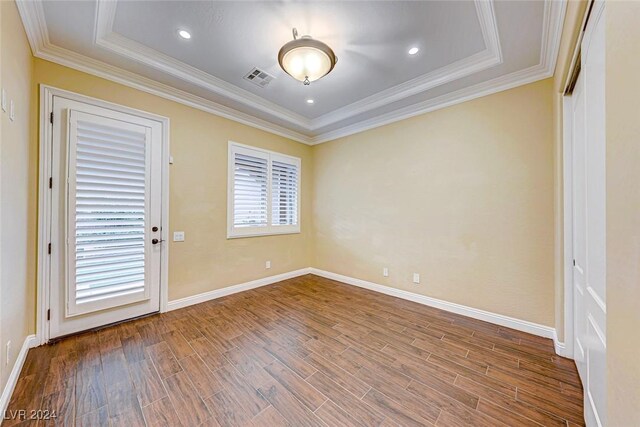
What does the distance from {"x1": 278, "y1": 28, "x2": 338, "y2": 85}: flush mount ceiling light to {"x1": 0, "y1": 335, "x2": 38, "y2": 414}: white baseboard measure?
315cm

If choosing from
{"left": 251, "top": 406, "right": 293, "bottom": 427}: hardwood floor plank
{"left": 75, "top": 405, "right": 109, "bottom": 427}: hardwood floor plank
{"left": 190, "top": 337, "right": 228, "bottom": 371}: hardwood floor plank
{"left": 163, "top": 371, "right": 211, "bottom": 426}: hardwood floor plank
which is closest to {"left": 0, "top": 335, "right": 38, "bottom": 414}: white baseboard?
{"left": 75, "top": 405, "right": 109, "bottom": 427}: hardwood floor plank

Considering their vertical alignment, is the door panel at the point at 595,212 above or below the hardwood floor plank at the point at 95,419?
above

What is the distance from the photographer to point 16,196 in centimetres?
181

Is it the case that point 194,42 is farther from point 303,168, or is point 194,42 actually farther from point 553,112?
point 553,112

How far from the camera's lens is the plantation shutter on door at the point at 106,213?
239cm

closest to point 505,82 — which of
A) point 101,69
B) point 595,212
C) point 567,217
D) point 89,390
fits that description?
point 567,217

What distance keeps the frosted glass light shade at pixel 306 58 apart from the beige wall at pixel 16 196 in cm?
182

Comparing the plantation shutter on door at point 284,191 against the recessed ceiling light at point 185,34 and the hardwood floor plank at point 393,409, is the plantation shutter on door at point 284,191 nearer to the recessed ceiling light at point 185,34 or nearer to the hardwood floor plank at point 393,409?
the recessed ceiling light at point 185,34

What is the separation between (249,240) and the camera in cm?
390

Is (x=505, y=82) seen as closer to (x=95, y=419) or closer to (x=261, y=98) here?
(x=261, y=98)

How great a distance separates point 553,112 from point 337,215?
3.06m

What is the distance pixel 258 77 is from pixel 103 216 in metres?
2.31

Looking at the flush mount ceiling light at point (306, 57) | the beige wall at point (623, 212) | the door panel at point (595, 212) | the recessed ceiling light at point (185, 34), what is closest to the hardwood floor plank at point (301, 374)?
the door panel at point (595, 212)

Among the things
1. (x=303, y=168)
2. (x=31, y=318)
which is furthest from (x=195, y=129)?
(x=31, y=318)
